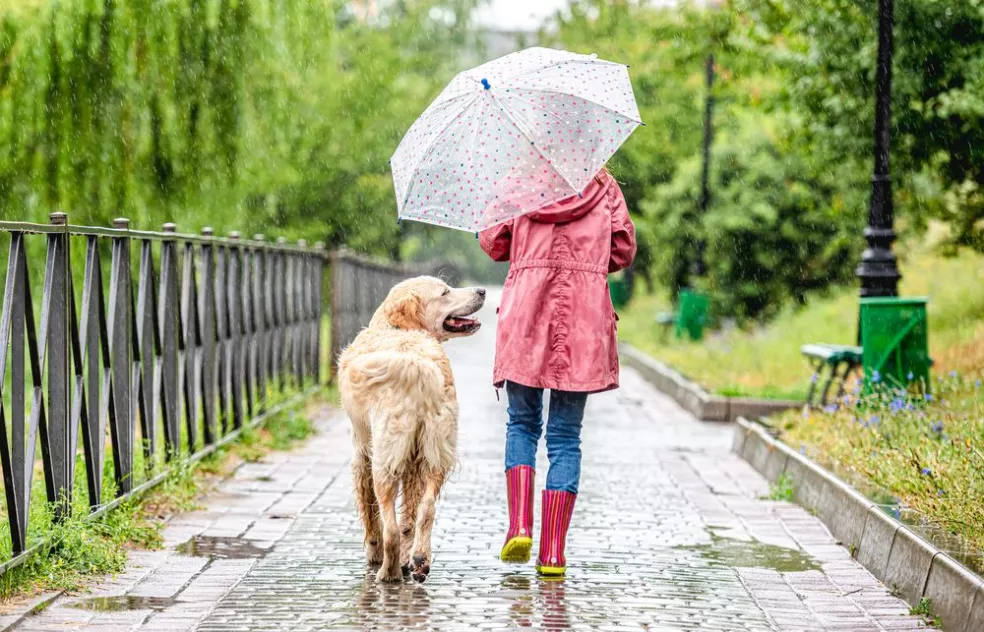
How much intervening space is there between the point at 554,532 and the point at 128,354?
2571 mm

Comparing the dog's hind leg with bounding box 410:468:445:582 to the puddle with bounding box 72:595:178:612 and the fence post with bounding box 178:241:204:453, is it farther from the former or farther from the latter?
the fence post with bounding box 178:241:204:453

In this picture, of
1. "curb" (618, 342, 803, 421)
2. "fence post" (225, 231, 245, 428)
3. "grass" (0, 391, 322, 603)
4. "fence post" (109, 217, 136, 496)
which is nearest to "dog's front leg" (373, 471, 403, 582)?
"grass" (0, 391, 322, 603)

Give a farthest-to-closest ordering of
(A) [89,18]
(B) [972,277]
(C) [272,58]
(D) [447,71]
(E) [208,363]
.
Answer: (D) [447,71] < (B) [972,277] < (C) [272,58] < (A) [89,18] < (E) [208,363]

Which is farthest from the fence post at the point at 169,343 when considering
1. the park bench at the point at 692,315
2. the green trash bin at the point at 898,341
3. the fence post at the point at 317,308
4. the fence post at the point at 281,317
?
the park bench at the point at 692,315

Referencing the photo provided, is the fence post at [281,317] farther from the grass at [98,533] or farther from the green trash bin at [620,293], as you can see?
the green trash bin at [620,293]

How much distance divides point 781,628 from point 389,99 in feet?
87.8

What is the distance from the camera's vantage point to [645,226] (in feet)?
97.1

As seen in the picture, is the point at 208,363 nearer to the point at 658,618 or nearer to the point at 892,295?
the point at 658,618

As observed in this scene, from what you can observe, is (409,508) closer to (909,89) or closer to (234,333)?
(234,333)

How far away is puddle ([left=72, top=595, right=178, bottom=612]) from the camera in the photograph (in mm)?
5285

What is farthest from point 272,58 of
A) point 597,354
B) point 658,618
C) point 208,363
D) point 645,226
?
point 645,226

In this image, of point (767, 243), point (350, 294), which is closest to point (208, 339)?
point (350, 294)

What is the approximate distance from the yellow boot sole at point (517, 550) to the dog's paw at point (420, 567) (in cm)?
51

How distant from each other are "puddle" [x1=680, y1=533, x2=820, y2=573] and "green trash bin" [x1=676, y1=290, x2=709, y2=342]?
16706 millimetres
